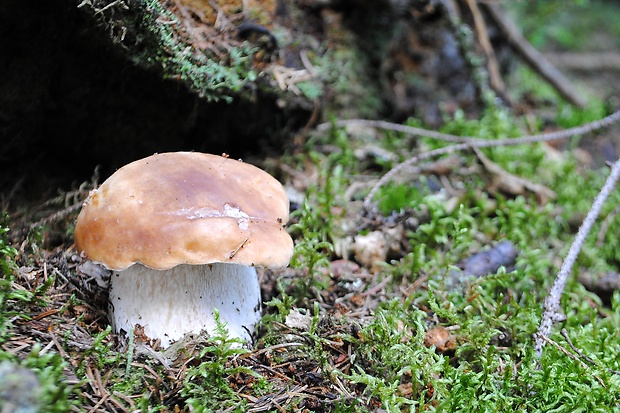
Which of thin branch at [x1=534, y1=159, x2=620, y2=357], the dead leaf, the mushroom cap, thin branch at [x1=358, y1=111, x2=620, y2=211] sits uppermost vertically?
the mushroom cap

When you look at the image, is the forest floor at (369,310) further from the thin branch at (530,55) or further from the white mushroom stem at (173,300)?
the thin branch at (530,55)

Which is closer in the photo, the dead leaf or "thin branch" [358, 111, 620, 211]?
the dead leaf

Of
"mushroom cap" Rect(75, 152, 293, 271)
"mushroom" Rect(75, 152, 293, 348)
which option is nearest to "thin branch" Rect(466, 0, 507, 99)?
"mushroom" Rect(75, 152, 293, 348)

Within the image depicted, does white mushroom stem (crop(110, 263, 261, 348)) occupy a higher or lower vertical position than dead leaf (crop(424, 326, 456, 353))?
higher

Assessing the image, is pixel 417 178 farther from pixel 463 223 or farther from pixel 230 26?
pixel 230 26

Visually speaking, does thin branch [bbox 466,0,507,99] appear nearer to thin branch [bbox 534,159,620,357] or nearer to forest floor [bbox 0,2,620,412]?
forest floor [bbox 0,2,620,412]

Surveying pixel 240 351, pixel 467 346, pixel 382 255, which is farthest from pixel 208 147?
pixel 467 346

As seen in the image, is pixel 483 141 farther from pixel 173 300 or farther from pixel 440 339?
pixel 173 300
